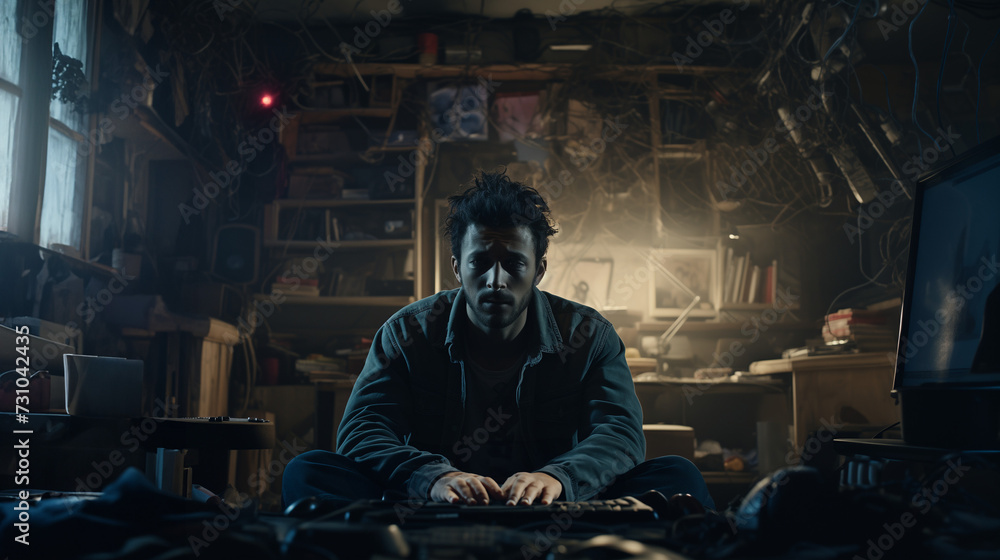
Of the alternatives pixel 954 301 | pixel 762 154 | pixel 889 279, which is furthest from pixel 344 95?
pixel 954 301

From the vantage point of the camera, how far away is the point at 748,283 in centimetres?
409

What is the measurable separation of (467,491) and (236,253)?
3.57 meters

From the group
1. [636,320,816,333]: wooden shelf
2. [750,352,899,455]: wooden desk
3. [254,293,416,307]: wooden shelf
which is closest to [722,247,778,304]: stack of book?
[636,320,816,333]: wooden shelf

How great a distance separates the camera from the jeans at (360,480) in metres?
1.31

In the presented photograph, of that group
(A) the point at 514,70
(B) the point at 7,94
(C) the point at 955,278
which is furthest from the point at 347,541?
(A) the point at 514,70

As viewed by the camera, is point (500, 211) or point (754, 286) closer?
point (500, 211)

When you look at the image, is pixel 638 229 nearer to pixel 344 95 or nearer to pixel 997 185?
pixel 344 95

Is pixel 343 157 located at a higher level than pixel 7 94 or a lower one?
higher

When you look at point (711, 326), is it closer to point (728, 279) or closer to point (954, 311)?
point (728, 279)

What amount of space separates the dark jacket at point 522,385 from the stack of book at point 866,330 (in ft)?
6.76

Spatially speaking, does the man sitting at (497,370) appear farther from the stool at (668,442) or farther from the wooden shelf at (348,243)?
the wooden shelf at (348,243)

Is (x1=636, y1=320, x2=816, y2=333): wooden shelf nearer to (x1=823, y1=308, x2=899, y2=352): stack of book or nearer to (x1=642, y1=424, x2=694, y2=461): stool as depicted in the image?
(x1=823, y1=308, x2=899, y2=352): stack of book

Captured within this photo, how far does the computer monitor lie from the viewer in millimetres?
910

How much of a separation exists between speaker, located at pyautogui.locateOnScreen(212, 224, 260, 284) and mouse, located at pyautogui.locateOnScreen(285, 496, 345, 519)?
3689mm
